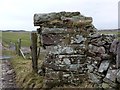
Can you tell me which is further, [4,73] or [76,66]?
[4,73]

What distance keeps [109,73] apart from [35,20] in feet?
9.81

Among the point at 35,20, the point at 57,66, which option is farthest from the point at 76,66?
the point at 35,20

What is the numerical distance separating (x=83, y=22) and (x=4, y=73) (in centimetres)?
772

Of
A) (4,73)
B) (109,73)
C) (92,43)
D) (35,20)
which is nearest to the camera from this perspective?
(109,73)

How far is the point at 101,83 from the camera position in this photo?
9555 millimetres

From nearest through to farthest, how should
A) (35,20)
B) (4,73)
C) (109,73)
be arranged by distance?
(109,73)
(35,20)
(4,73)

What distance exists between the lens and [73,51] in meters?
10.1

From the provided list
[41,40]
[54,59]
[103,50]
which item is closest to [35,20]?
[41,40]

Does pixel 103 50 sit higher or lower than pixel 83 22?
lower

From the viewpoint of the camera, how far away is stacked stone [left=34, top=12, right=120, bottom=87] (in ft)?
32.1

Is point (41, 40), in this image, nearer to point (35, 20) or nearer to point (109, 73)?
point (35, 20)

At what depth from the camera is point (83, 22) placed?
10320mm

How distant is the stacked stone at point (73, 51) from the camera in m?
9.79

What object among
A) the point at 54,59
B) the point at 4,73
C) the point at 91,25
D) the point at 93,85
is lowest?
the point at 4,73
